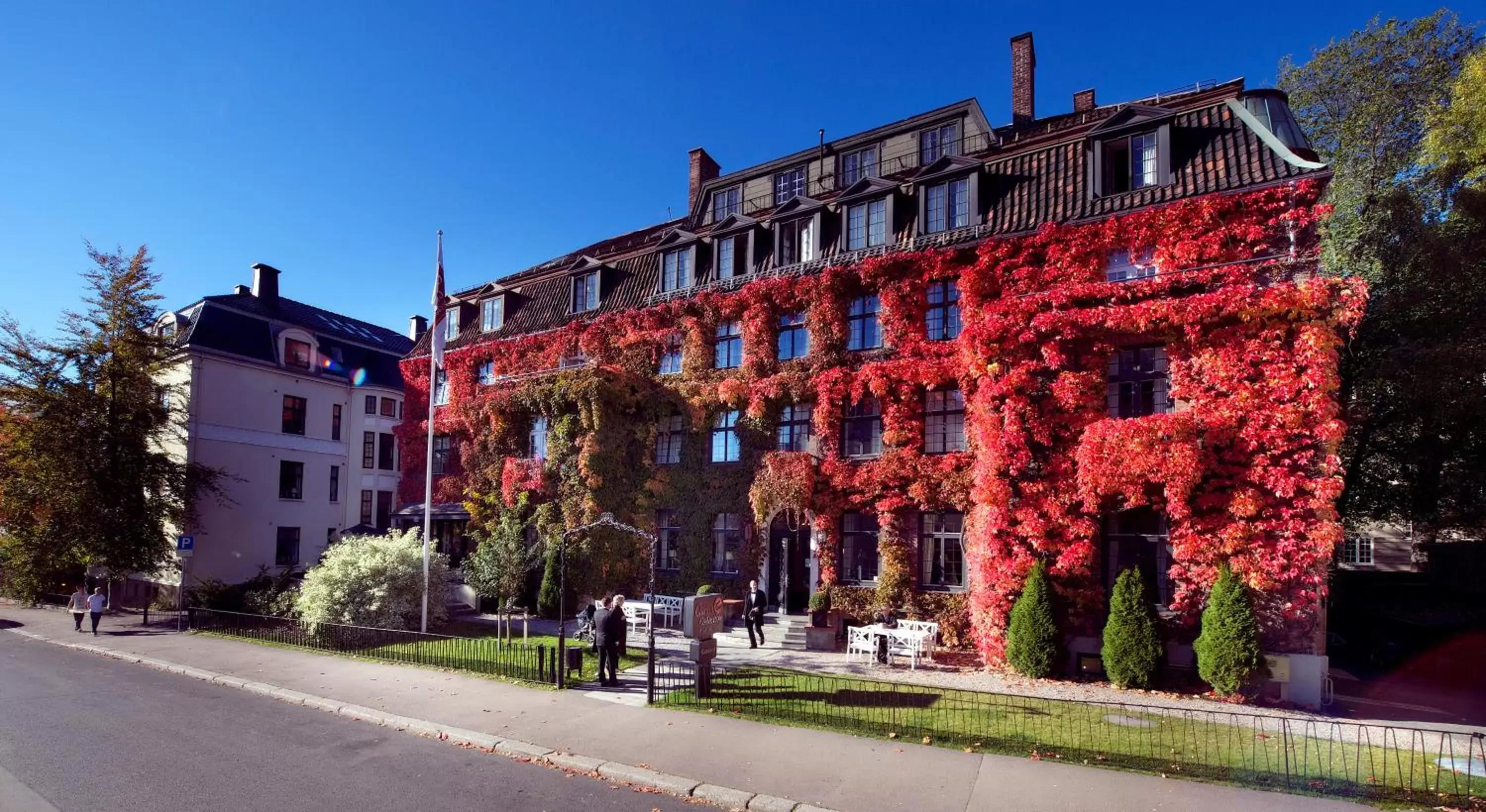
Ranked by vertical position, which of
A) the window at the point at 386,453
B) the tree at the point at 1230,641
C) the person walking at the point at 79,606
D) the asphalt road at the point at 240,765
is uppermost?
the window at the point at 386,453

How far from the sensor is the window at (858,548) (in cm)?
1914

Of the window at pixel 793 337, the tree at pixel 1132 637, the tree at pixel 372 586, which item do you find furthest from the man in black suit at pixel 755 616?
the tree at pixel 372 586

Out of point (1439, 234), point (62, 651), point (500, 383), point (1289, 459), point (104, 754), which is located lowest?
point (62, 651)

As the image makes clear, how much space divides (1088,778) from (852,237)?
15.6 metres

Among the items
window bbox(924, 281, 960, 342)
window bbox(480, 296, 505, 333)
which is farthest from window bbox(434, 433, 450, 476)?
window bbox(924, 281, 960, 342)

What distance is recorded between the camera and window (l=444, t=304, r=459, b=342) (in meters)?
31.1

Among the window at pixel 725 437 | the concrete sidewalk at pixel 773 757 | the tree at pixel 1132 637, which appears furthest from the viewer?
the window at pixel 725 437

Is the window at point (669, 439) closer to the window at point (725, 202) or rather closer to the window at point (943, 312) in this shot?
the window at point (725, 202)

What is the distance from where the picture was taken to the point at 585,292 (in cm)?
2667

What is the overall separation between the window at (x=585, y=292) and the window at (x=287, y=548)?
18.2 metres

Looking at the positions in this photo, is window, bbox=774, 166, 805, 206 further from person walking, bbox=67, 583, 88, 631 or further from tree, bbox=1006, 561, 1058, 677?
person walking, bbox=67, 583, 88, 631

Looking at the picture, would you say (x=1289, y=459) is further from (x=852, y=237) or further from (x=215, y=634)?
(x=215, y=634)

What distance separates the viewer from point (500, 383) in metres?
27.4

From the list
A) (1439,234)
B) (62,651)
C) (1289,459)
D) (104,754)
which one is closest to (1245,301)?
(1289,459)
